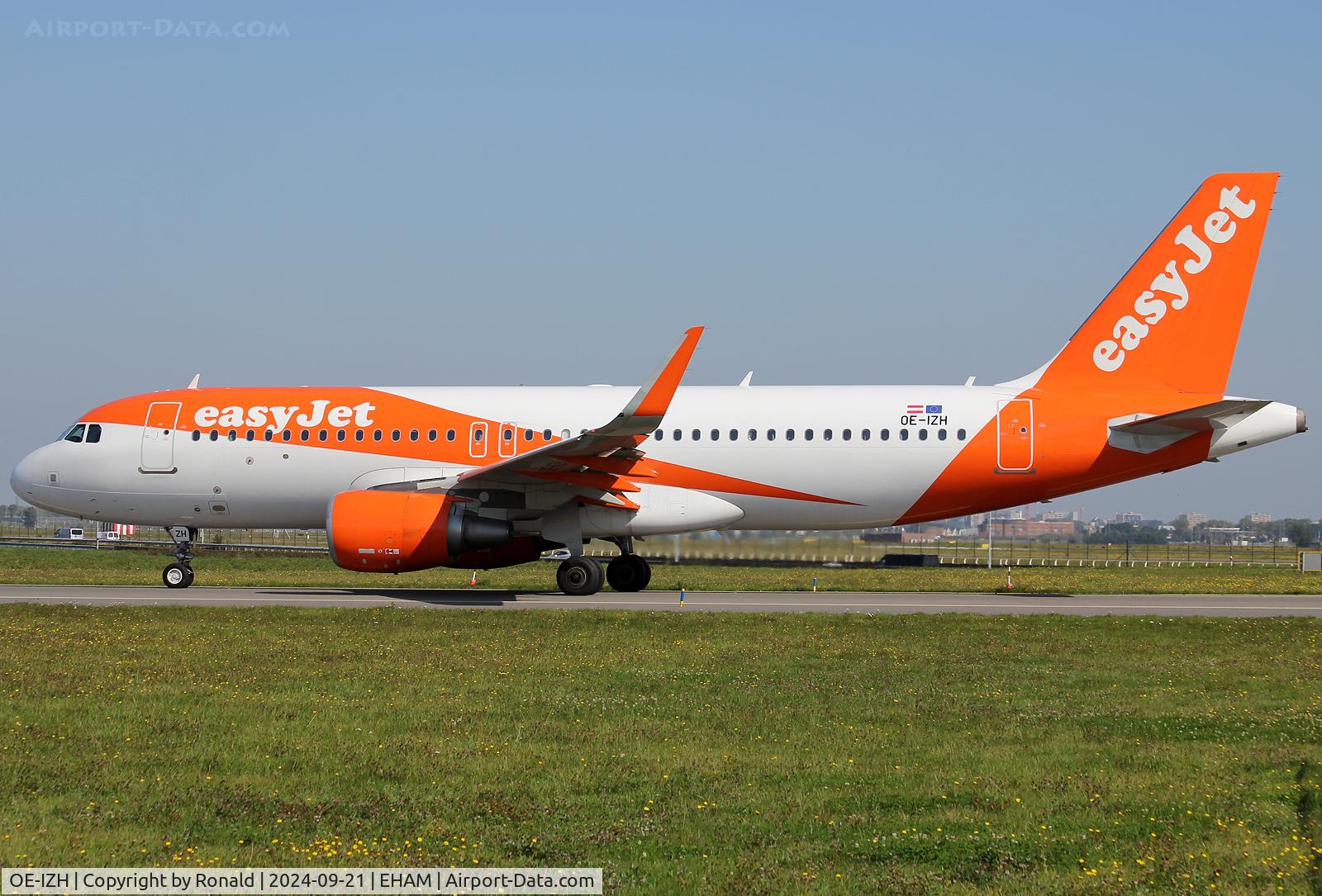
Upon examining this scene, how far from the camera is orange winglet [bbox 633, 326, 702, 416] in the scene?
21281 millimetres

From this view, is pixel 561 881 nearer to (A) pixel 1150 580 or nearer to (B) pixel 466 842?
(B) pixel 466 842

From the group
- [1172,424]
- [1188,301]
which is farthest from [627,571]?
[1188,301]

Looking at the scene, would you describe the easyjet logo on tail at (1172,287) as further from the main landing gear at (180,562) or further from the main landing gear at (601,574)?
the main landing gear at (180,562)

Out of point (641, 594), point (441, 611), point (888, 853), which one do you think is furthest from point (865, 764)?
point (641, 594)

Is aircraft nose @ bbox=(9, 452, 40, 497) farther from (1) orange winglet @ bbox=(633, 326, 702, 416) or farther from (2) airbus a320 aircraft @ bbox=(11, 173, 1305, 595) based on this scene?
(1) orange winglet @ bbox=(633, 326, 702, 416)

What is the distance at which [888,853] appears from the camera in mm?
6863

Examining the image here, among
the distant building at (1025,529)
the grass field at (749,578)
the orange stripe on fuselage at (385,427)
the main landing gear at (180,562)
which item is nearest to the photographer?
the orange stripe on fuselage at (385,427)

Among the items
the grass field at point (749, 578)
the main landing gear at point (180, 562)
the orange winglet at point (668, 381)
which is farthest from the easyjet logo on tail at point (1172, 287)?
the main landing gear at point (180, 562)

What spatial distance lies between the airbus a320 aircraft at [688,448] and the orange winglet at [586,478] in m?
0.04

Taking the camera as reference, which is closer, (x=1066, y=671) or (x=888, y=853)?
(x=888, y=853)

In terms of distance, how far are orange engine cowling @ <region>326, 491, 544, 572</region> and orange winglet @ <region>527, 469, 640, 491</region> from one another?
1.37m

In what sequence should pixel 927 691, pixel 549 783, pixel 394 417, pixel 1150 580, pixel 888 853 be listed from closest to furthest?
1. pixel 888 853
2. pixel 549 783
3. pixel 927 691
4. pixel 394 417
5. pixel 1150 580

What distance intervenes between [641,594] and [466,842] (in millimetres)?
18245

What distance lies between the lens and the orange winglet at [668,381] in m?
→ 21.3
